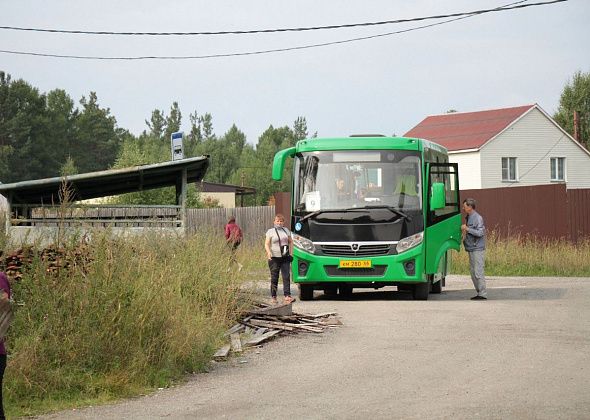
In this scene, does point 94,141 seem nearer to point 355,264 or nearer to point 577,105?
point 577,105

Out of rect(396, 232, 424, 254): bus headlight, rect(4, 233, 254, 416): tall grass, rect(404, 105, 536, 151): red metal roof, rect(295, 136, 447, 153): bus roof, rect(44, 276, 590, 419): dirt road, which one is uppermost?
rect(404, 105, 536, 151): red metal roof

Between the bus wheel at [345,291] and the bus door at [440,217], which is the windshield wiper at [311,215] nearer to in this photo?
the bus door at [440,217]

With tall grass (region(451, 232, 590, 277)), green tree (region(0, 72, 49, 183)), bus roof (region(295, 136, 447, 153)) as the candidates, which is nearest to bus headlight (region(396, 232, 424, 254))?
bus roof (region(295, 136, 447, 153))

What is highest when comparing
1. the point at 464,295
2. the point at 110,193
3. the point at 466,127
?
the point at 466,127

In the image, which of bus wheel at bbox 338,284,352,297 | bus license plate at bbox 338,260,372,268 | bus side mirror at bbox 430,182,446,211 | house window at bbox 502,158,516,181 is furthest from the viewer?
house window at bbox 502,158,516,181

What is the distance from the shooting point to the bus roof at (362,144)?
22.5m

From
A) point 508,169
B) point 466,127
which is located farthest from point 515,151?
point 466,127

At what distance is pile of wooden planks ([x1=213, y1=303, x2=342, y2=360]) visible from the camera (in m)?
15.1

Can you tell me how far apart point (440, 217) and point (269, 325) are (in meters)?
7.17

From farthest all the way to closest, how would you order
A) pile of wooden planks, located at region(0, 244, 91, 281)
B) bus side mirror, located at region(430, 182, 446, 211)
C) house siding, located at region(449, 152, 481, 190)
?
house siding, located at region(449, 152, 481, 190)
bus side mirror, located at region(430, 182, 446, 211)
pile of wooden planks, located at region(0, 244, 91, 281)

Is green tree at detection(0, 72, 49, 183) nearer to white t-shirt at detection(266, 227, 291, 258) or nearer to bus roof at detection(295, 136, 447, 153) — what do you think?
bus roof at detection(295, 136, 447, 153)

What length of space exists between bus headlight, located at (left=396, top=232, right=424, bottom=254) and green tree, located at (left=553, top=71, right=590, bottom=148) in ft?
193

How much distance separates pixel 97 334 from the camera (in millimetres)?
11570

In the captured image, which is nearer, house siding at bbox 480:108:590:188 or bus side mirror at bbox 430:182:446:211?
bus side mirror at bbox 430:182:446:211
